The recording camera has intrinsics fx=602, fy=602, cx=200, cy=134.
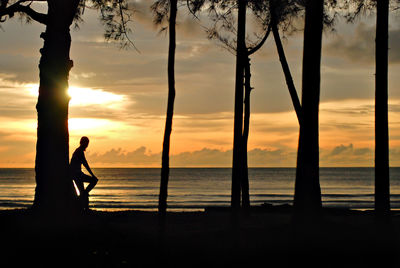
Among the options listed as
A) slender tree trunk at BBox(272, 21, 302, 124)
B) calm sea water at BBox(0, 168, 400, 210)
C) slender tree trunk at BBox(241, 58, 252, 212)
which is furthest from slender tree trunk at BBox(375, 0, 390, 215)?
calm sea water at BBox(0, 168, 400, 210)

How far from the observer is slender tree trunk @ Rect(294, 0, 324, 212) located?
44.8 ft

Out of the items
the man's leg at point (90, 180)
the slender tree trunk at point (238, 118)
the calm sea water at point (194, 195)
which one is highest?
the slender tree trunk at point (238, 118)

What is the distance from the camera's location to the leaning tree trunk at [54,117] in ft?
46.2

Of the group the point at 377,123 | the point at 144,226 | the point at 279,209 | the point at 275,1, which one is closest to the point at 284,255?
the point at 377,123

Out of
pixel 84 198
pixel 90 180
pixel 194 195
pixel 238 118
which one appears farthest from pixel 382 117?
pixel 194 195

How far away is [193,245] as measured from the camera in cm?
1216

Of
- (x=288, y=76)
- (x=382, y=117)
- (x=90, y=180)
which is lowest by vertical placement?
(x=90, y=180)

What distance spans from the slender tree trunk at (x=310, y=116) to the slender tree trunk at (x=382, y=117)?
1309mm

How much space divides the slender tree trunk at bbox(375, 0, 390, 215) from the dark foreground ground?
0.64 metres

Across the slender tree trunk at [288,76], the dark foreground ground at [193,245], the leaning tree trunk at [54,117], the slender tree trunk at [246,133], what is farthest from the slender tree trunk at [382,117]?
the leaning tree trunk at [54,117]

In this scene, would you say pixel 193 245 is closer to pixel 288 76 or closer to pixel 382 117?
pixel 382 117

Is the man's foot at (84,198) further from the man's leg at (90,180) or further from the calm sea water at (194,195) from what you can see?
the calm sea water at (194,195)

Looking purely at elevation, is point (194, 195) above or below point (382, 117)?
below

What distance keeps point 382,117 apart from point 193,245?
16.3 ft
